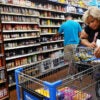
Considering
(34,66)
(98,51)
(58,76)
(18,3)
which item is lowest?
(58,76)

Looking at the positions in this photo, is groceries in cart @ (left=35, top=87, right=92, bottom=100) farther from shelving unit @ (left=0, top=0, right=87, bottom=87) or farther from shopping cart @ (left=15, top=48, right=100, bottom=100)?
shelving unit @ (left=0, top=0, right=87, bottom=87)

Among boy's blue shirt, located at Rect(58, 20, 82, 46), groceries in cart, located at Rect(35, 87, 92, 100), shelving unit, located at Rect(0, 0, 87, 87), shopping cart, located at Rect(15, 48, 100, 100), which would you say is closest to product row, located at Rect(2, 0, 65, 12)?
shelving unit, located at Rect(0, 0, 87, 87)

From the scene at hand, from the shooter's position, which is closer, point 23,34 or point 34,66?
point 34,66

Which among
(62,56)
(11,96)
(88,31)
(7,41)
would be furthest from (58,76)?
(7,41)

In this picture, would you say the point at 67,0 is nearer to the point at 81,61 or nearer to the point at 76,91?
the point at 81,61

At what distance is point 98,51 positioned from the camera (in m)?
1.72

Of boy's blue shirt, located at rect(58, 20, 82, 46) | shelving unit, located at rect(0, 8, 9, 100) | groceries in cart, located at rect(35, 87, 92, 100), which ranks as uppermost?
boy's blue shirt, located at rect(58, 20, 82, 46)

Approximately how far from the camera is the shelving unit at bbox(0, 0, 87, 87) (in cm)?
477

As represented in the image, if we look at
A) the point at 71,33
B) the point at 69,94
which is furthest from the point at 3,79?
the point at 69,94

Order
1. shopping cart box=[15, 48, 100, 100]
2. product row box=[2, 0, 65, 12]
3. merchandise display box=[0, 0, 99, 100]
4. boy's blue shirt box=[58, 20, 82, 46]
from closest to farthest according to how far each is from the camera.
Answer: shopping cart box=[15, 48, 100, 100]
merchandise display box=[0, 0, 99, 100]
boy's blue shirt box=[58, 20, 82, 46]
product row box=[2, 0, 65, 12]

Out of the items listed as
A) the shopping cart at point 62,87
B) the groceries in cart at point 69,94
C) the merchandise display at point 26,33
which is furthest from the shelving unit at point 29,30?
the groceries in cart at point 69,94

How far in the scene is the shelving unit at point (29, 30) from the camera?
15.7 ft

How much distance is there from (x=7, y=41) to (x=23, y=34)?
58cm

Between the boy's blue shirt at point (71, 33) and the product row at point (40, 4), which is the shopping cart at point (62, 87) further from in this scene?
the product row at point (40, 4)
